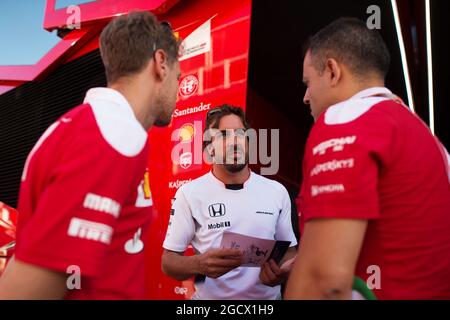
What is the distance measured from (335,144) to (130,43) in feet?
2.49

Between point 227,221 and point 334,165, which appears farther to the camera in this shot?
point 227,221

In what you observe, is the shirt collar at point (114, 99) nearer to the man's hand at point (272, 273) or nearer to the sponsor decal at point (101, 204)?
the sponsor decal at point (101, 204)

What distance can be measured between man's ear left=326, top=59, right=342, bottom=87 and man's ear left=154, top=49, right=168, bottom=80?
0.59 m

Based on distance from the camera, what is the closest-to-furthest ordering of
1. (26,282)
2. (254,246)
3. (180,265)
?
(26,282)
(254,246)
(180,265)

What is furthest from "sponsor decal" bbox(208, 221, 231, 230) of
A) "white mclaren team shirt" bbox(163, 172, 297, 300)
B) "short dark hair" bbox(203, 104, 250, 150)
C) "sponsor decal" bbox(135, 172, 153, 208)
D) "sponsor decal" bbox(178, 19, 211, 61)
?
"sponsor decal" bbox(178, 19, 211, 61)

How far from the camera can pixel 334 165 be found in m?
1.20

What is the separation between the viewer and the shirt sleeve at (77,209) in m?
1.01

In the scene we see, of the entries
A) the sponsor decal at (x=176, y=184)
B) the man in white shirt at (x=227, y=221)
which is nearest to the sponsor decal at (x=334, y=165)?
the man in white shirt at (x=227, y=221)

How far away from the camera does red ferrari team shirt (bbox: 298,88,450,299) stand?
1176 mm

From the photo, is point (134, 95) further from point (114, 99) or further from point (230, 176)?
point (230, 176)

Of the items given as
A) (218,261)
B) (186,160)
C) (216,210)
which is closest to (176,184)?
(186,160)

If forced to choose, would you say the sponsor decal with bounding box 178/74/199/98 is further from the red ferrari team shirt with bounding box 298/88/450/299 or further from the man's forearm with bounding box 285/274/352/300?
the man's forearm with bounding box 285/274/352/300

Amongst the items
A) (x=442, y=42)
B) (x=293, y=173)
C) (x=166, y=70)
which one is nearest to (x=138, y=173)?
(x=166, y=70)
